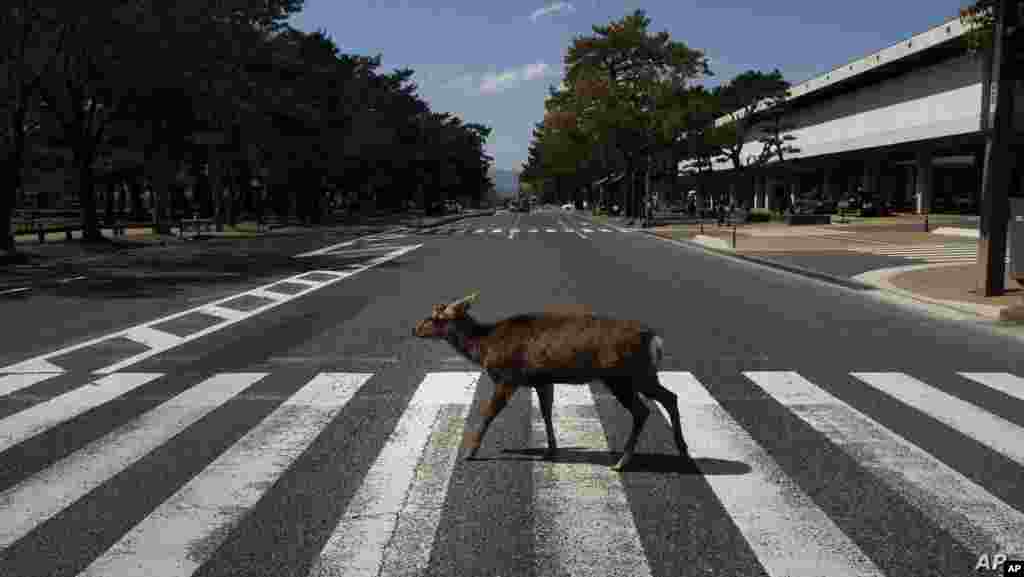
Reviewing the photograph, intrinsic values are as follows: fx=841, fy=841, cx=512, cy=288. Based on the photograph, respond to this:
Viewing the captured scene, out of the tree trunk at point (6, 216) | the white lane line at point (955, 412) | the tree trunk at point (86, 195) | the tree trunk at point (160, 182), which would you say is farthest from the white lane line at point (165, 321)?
the tree trunk at point (160, 182)

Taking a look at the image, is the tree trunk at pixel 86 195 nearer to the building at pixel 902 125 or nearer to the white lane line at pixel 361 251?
the white lane line at pixel 361 251

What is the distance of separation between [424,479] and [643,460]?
1.48 m

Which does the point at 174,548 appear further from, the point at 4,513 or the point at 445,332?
the point at 445,332

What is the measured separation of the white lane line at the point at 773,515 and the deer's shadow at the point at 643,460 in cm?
11

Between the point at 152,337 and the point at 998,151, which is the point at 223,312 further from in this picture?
the point at 998,151

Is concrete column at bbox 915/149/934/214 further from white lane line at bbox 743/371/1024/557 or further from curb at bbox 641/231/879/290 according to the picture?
white lane line at bbox 743/371/1024/557

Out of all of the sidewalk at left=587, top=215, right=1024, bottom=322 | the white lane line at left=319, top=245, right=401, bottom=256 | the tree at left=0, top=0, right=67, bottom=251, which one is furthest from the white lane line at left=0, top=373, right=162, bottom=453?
the tree at left=0, top=0, right=67, bottom=251

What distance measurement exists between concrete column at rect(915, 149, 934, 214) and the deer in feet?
170

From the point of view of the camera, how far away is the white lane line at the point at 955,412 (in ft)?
19.7

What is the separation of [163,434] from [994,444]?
6.08 metres

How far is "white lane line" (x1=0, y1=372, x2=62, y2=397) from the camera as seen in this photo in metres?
8.02

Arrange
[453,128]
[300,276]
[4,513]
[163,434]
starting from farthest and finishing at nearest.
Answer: [453,128] < [300,276] < [163,434] < [4,513]

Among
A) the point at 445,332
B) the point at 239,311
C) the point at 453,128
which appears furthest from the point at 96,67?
the point at 453,128

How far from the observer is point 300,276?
20172 millimetres
